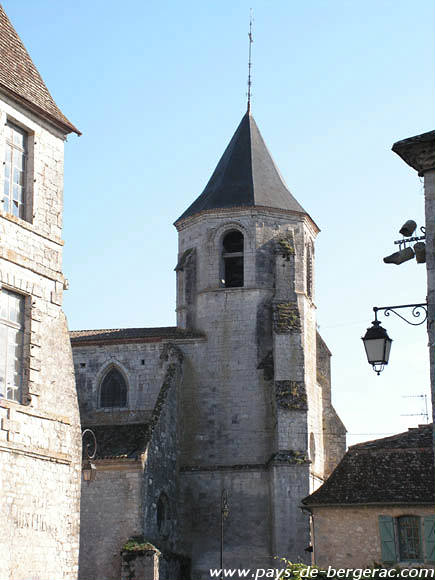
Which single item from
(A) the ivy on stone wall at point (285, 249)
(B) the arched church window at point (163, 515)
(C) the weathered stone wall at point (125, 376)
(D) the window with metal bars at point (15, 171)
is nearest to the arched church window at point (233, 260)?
(A) the ivy on stone wall at point (285, 249)

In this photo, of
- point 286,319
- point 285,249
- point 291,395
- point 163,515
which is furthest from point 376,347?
point 285,249

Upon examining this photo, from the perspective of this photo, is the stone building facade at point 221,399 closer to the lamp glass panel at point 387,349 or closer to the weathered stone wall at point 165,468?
the weathered stone wall at point 165,468

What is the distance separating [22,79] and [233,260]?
17.1m

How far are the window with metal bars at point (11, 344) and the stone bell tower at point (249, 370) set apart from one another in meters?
15.2

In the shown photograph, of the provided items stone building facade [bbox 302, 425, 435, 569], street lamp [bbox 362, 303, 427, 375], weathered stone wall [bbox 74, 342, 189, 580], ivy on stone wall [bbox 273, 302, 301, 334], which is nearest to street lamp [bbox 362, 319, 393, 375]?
street lamp [bbox 362, 303, 427, 375]

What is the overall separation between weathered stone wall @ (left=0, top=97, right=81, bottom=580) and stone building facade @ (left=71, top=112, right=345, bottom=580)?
11.4 meters

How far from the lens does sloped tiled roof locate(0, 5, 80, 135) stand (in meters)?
15.9

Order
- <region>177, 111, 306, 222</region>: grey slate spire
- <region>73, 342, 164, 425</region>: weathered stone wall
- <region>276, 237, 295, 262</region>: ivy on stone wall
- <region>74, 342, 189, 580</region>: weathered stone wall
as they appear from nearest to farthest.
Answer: <region>74, 342, 189, 580</region>: weathered stone wall → <region>276, 237, 295, 262</region>: ivy on stone wall → <region>73, 342, 164, 425</region>: weathered stone wall → <region>177, 111, 306, 222</region>: grey slate spire

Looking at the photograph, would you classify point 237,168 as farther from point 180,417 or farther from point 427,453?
point 427,453

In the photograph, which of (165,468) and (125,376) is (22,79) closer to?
(165,468)

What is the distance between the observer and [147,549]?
2669 cm

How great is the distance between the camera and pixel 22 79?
1648cm

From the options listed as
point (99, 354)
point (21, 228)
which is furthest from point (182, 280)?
point (21, 228)

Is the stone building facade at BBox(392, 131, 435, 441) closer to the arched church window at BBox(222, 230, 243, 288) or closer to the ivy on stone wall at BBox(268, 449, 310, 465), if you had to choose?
the ivy on stone wall at BBox(268, 449, 310, 465)
